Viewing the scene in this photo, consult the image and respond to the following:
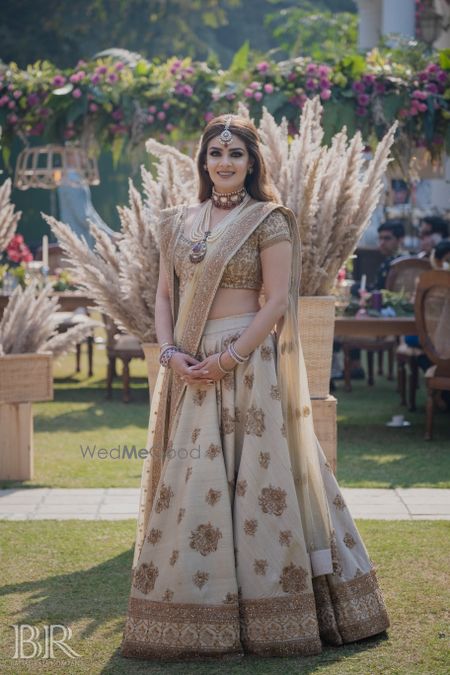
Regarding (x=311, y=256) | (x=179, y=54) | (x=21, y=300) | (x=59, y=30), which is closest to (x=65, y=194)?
(x=59, y=30)

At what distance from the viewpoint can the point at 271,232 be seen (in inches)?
170

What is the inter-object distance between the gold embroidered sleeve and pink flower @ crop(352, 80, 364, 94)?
5733mm

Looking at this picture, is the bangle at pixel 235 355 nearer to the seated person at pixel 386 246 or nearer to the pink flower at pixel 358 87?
the pink flower at pixel 358 87

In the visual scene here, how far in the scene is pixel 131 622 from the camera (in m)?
4.14

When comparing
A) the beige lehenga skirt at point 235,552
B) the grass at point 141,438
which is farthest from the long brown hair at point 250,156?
the grass at point 141,438

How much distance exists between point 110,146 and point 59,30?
52.7 ft

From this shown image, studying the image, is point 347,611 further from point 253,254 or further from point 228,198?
point 228,198

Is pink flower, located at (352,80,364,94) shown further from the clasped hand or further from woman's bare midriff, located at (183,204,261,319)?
the clasped hand

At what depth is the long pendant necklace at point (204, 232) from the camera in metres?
4.34

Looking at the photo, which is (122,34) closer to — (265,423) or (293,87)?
(293,87)

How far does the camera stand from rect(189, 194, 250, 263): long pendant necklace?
14.2 feet

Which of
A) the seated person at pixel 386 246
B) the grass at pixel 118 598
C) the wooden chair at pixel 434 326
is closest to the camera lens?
the grass at pixel 118 598

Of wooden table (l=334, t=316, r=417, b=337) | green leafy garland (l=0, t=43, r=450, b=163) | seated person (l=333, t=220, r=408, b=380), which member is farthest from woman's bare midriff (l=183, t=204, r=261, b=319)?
seated person (l=333, t=220, r=408, b=380)

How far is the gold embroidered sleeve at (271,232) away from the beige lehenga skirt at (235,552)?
0.27m
